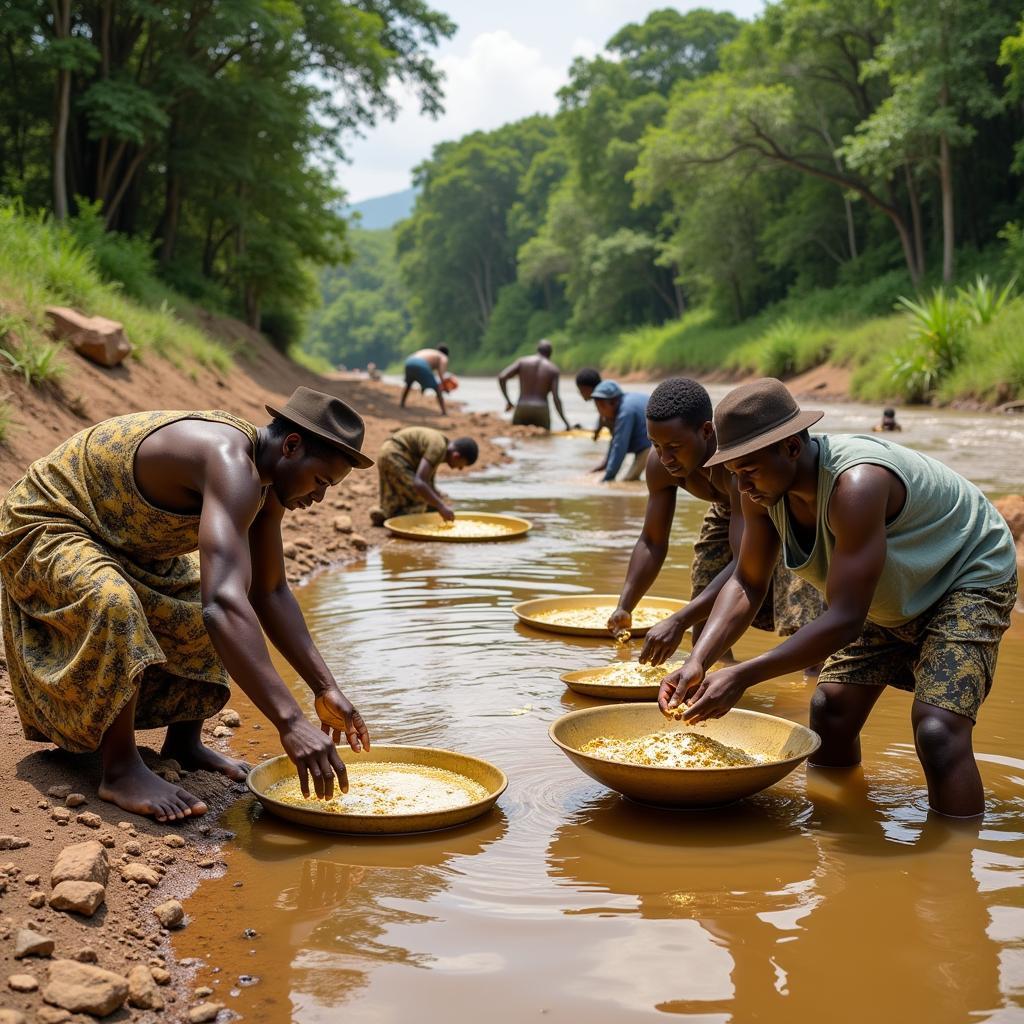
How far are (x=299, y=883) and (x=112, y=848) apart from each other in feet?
1.57

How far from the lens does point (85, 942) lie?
2.42 meters

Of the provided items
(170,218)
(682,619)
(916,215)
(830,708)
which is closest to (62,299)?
A: (682,619)

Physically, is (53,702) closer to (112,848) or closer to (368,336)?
(112,848)

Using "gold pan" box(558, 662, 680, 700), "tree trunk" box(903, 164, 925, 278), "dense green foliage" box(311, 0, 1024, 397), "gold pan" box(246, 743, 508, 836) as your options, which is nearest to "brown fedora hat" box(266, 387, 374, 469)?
"gold pan" box(246, 743, 508, 836)

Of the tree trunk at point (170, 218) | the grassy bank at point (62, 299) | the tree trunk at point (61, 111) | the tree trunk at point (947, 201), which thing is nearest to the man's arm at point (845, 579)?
the grassy bank at point (62, 299)

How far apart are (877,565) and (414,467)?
19.0ft

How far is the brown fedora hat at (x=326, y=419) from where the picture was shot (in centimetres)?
310

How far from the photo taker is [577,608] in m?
5.84

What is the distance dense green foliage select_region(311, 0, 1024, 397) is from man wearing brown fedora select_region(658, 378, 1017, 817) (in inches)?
649

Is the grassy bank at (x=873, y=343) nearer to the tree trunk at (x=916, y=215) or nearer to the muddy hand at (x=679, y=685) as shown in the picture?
the tree trunk at (x=916, y=215)

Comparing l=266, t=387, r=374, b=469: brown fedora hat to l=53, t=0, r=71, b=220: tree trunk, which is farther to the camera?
l=53, t=0, r=71, b=220: tree trunk

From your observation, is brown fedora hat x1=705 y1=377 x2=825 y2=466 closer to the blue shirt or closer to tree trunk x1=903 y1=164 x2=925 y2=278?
the blue shirt

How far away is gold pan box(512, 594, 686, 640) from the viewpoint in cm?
530

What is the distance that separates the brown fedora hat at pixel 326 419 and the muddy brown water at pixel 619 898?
1.07m
